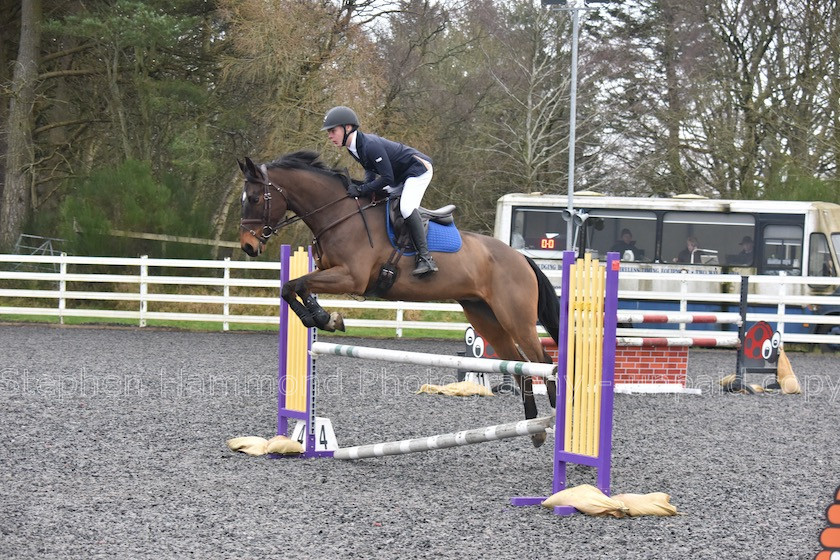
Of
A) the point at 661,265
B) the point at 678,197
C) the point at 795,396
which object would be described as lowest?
the point at 795,396

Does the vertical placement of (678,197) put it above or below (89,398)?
above

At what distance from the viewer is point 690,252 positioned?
17.1 meters

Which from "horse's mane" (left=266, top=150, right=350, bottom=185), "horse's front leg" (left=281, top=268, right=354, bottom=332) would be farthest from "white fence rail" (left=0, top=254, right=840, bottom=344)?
"horse's front leg" (left=281, top=268, right=354, bottom=332)

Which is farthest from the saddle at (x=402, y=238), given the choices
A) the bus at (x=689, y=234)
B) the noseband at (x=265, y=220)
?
the bus at (x=689, y=234)

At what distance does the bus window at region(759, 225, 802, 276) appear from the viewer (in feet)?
54.6

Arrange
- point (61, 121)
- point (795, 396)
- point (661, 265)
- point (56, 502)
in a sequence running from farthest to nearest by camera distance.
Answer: point (61, 121) → point (661, 265) → point (795, 396) → point (56, 502)

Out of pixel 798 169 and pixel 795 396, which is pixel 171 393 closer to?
pixel 795 396

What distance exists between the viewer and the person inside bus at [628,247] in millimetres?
17359

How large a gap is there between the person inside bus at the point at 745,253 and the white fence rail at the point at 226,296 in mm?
623

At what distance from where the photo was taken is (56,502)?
4.66m

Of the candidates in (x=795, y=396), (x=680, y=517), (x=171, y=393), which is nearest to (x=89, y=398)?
(x=171, y=393)

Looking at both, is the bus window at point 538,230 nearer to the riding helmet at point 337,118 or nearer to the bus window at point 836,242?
the bus window at point 836,242

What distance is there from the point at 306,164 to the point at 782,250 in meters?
12.6

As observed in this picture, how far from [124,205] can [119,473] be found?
1483 cm
